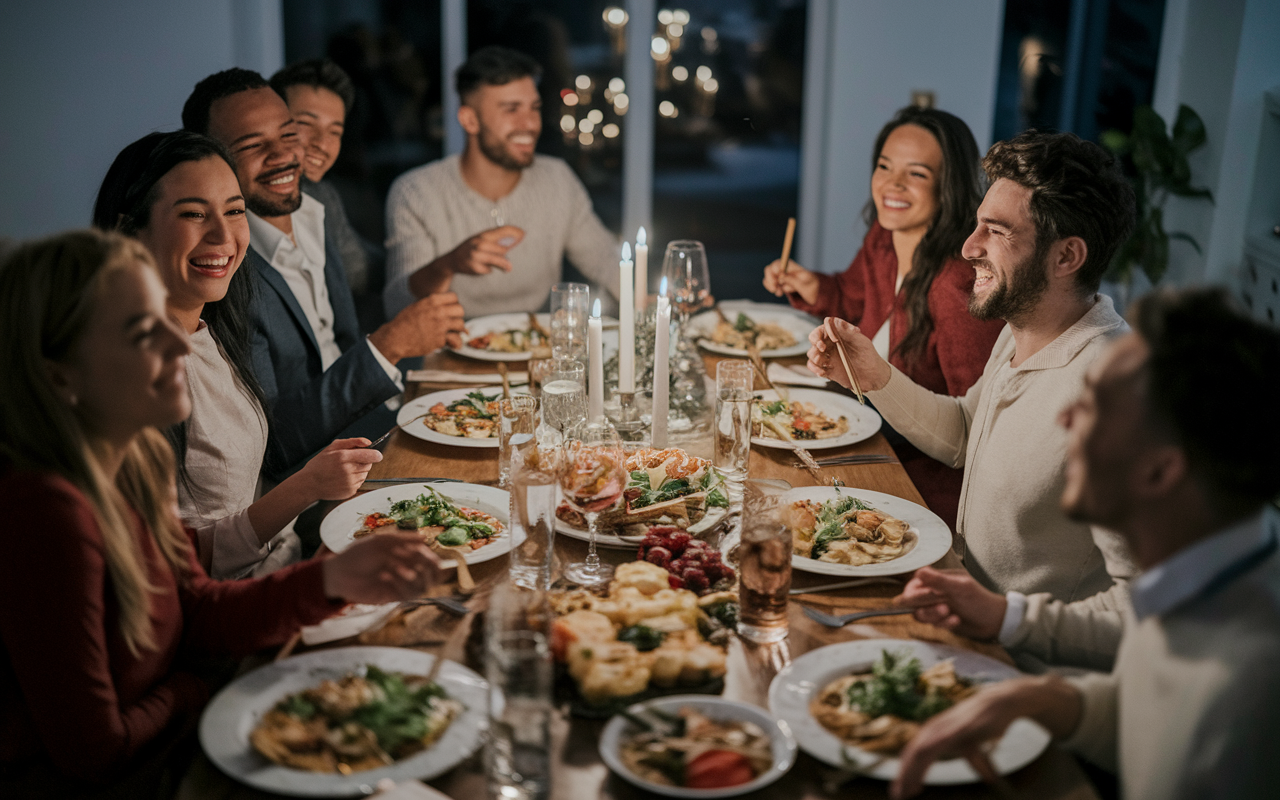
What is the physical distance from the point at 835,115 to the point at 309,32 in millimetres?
2582

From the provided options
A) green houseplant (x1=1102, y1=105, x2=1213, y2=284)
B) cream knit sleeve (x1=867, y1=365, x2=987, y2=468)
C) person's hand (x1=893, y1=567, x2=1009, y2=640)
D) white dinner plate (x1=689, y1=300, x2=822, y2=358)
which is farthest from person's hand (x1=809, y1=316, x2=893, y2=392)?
green houseplant (x1=1102, y1=105, x2=1213, y2=284)

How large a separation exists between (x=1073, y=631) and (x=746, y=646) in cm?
44

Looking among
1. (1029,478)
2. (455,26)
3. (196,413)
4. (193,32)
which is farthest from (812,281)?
(193,32)

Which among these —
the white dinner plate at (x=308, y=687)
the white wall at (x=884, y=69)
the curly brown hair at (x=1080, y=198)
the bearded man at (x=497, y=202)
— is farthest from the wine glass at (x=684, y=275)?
the white wall at (x=884, y=69)

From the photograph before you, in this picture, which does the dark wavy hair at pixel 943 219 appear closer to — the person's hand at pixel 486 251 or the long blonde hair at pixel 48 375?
the person's hand at pixel 486 251

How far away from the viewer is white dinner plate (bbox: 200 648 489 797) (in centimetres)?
101

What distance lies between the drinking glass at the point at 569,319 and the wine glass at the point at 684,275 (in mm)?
227

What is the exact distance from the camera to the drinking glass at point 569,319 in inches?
96.3

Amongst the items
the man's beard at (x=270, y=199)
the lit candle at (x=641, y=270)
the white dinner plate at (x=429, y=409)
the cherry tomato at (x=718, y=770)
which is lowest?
the white dinner plate at (x=429, y=409)

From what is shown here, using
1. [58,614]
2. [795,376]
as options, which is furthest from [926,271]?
[58,614]

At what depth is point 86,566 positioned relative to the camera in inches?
43.8

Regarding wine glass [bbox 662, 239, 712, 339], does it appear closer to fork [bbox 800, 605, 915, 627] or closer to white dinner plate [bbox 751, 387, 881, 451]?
white dinner plate [bbox 751, 387, 881, 451]

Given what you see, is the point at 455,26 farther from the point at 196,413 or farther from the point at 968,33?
the point at 196,413

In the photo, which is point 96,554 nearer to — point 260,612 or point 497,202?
point 260,612
